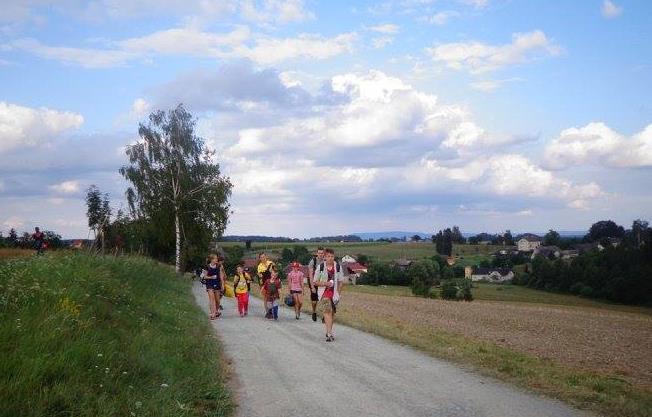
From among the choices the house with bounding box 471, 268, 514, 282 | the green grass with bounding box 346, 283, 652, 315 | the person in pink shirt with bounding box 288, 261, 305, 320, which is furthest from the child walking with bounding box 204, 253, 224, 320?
the house with bounding box 471, 268, 514, 282

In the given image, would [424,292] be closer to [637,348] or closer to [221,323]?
[637,348]

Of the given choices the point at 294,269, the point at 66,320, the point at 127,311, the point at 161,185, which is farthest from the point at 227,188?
the point at 66,320

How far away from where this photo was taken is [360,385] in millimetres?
8141

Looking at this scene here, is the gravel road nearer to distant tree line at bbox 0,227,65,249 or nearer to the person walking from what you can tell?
the person walking

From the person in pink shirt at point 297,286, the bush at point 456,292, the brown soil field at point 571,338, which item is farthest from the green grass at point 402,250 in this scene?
the person in pink shirt at point 297,286

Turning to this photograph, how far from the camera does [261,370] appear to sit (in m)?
9.27

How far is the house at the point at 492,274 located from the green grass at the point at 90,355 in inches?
3830

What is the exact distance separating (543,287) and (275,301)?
2860 inches

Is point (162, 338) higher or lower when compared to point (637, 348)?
higher

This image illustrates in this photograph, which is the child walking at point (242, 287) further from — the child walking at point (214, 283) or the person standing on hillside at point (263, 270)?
the child walking at point (214, 283)

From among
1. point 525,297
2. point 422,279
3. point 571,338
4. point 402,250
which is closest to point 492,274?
point 402,250

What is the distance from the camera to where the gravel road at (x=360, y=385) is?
22.8 ft

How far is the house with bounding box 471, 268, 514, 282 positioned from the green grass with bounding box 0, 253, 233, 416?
97291 millimetres

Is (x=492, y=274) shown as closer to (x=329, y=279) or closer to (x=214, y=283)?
(x=214, y=283)
